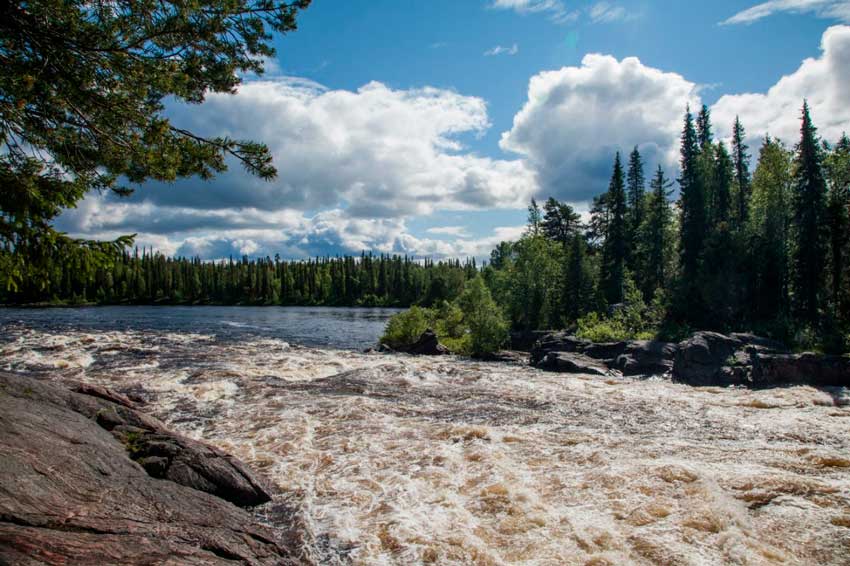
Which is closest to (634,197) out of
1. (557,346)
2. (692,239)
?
(692,239)

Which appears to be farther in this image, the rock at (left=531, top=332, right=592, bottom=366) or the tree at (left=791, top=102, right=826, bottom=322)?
the tree at (left=791, top=102, right=826, bottom=322)

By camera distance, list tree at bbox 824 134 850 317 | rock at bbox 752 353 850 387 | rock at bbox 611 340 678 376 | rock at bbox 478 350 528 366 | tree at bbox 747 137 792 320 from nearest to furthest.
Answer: rock at bbox 752 353 850 387 → rock at bbox 611 340 678 376 → rock at bbox 478 350 528 366 → tree at bbox 824 134 850 317 → tree at bbox 747 137 792 320

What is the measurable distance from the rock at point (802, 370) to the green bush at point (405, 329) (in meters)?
22.4

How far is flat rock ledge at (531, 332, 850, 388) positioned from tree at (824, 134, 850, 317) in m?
10.3

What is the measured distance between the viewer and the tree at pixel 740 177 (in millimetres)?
57312

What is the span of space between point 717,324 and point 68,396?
149 feet

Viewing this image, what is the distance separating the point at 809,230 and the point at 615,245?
82.3 feet

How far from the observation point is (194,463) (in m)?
8.73

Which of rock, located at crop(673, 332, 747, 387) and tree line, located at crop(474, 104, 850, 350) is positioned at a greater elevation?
tree line, located at crop(474, 104, 850, 350)

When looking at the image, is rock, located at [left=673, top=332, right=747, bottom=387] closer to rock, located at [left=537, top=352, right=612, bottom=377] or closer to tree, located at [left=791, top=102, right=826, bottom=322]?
→ rock, located at [left=537, top=352, right=612, bottom=377]

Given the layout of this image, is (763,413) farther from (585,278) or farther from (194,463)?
(585,278)

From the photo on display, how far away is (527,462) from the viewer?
36.9 ft

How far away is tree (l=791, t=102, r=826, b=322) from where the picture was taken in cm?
3634

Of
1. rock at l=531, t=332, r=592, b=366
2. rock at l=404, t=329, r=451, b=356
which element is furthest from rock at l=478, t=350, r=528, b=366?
rock at l=404, t=329, r=451, b=356
